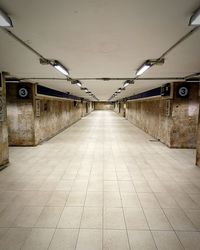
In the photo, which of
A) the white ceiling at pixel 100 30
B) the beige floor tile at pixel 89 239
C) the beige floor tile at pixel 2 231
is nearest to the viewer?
the white ceiling at pixel 100 30

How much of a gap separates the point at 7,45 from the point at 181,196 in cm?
447

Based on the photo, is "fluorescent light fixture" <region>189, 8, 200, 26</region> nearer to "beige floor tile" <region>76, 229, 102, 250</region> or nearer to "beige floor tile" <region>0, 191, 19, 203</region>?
"beige floor tile" <region>76, 229, 102, 250</region>

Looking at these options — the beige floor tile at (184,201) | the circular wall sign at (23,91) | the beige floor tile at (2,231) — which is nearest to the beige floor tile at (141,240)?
the beige floor tile at (184,201)

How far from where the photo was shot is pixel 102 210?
3.34 m

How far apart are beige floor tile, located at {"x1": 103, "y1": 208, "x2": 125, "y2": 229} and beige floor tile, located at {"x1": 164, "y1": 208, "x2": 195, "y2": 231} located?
824 mm

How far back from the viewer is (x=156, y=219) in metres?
3.09

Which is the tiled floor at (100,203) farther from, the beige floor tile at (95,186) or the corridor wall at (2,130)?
the corridor wall at (2,130)

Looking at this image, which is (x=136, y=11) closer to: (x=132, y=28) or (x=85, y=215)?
(x=132, y=28)

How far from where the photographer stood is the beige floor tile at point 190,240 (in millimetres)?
2516

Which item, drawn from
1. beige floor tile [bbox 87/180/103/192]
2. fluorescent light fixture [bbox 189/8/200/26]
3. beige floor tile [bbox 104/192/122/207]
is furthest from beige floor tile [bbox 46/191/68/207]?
fluorescent light fixture [bbox 189/8/200/26]

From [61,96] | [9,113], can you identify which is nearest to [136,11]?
[9,113]

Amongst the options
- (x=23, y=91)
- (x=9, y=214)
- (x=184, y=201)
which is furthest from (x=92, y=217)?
(x=23, y=91)

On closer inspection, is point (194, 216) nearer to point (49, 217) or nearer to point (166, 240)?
point (166, 240)

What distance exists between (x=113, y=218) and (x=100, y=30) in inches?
117
